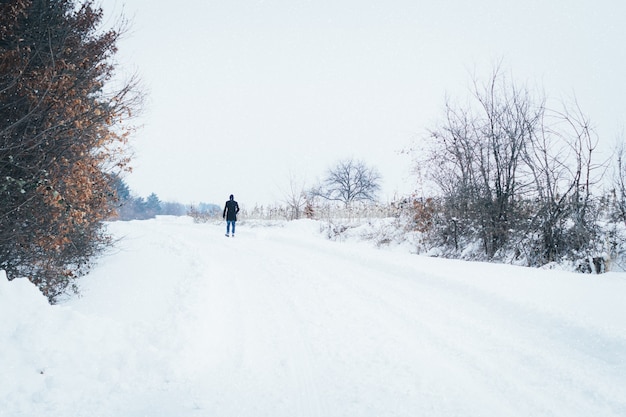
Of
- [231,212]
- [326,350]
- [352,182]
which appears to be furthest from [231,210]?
[352,182]

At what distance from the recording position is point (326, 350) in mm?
4027

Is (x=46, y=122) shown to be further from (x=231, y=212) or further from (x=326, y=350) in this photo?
(x=231, y=212)

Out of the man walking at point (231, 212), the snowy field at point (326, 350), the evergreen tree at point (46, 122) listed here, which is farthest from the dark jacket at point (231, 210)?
the snowy field at point (326, 350)

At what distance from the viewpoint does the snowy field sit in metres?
3.02

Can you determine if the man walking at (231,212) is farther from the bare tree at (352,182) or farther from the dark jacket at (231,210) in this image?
the bare tree at (352,182)

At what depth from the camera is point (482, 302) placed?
539 centimetres

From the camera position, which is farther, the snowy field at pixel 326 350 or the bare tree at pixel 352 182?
the bare tree at pixel 352 182

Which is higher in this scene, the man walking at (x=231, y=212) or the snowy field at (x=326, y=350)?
the man walking at (x=231, y=212)

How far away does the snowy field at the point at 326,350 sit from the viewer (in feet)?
9.91

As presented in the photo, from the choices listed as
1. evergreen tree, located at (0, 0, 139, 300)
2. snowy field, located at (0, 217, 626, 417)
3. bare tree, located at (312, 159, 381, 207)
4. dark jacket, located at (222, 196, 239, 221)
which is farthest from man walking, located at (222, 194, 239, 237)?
bare tree, located at (312, 159, 381, 207)

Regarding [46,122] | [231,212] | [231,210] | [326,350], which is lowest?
[326,350]

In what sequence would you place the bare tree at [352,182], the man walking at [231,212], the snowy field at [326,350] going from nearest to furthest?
the snowy field at [326,350], the man walking at [231,212], the bare tree at [352,182]

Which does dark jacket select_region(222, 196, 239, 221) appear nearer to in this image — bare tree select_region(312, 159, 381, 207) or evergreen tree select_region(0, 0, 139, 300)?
evergreen tree select_region(0, 0, 139, 300)

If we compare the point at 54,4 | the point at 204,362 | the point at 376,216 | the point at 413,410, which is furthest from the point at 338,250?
the point at 376,216
